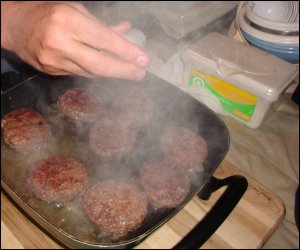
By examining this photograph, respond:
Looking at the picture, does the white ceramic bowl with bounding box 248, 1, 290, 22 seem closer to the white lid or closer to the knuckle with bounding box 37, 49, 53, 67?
the white lid

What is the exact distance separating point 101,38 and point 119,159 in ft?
1.67

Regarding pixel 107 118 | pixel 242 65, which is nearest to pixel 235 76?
pixel 242 65

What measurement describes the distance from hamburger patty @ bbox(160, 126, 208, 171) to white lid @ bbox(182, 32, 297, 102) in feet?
1.11

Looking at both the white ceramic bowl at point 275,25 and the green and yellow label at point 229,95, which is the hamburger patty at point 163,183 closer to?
the green and yellow label at point 229,95

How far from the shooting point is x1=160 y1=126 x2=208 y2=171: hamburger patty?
103 cm

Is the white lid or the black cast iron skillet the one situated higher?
the white lid

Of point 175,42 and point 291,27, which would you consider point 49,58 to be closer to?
point 175,42

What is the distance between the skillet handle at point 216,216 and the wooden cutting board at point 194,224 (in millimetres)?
194

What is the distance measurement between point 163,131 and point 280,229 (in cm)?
72

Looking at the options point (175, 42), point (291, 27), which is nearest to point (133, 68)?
point (175, 42)

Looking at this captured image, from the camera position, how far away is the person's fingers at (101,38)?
65 cm

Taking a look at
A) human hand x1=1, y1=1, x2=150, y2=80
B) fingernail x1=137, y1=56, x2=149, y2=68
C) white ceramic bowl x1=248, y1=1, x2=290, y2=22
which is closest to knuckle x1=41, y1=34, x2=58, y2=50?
human hand x1=1, y1=1, x2=150, y2=80

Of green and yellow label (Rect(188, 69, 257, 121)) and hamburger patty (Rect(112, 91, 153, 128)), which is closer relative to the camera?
hamburger patty (Rect(112, 91, 153, 128))

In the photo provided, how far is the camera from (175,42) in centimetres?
145
